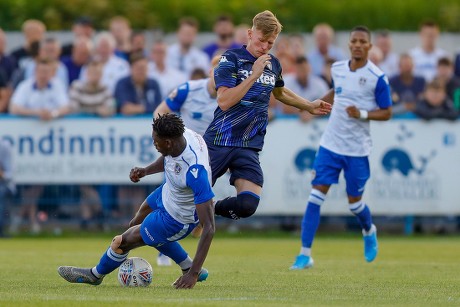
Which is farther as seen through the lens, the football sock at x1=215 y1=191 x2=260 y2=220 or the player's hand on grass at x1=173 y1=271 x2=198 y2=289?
the football sock at x1=215 y1=191 x2=260 y2=220

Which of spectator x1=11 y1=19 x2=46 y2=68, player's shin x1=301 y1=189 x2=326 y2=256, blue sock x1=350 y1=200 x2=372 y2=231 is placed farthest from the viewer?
spectator x1=11 y1=19 x2=46 y2=68

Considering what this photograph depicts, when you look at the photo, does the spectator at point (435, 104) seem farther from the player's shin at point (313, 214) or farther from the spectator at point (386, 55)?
the player's shin at point (313, 214)

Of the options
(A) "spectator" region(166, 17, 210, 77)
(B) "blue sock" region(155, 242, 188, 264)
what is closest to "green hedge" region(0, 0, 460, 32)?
(A) "spectator" region(166, 17, 210, 77)

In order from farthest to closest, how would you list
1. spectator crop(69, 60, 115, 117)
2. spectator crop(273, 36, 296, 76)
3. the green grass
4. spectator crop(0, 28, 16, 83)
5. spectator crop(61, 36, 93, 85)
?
1. spectator crop(61, 36, 93, 85)
2. spectator crop(0, 28, 16, 83)
3. spectator crop(273, 36, 296, 76)
4. spectator crop(69, 60, 115, 117)
5. the green grass

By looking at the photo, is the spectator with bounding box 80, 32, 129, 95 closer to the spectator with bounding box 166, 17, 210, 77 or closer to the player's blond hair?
the spectator with bounding box 166, 17, 210, 77

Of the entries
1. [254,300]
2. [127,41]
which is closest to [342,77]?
[254,300]

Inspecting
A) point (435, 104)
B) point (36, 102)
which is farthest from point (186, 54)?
point (435, 104)

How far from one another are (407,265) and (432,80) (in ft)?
22.4

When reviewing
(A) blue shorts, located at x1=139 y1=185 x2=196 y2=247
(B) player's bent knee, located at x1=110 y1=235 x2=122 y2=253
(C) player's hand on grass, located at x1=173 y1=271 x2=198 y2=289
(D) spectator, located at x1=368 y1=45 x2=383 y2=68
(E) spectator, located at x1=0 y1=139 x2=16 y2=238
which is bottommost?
(E) spectator, located at x1=0 y1=139 x2=16 y2=238

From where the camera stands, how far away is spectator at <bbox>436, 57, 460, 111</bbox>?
1997cm

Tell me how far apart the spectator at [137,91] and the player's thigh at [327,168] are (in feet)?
20.2

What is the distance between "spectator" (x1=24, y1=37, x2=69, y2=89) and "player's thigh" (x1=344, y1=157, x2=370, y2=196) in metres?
7.73

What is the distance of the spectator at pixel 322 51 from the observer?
20.9 m

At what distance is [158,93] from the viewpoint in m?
19.5
